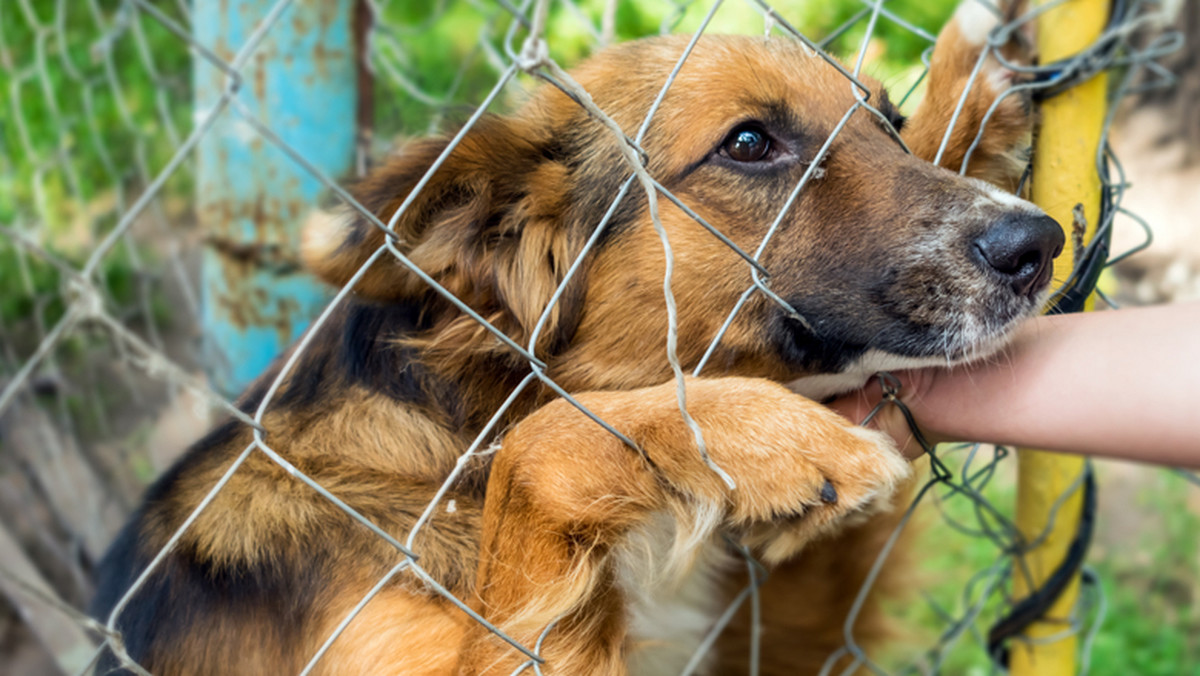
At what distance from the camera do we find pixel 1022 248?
169 cm

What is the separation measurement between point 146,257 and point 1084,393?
495 centimetres

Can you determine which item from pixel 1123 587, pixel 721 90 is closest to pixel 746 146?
pixel 721 90

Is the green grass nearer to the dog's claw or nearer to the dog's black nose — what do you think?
the dog's black nose

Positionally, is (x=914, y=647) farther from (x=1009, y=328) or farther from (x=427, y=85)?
(x=427, y=85)

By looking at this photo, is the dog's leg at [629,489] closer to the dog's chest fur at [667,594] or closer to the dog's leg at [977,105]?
the dog's chest fur at [667,594]

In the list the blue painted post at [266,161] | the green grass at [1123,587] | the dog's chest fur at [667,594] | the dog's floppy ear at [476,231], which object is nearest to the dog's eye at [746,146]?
the dog's floppy ear at [476,231]

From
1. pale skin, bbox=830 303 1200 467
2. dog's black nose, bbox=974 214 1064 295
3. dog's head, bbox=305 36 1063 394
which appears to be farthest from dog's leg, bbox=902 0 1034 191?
pale skin, bbox=830 303 1200 467

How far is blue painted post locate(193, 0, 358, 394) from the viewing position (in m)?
2.75

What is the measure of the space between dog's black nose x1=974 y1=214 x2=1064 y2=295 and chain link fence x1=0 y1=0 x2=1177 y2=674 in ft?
0.89

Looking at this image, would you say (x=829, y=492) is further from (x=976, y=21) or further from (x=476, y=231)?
(x=976, y=21)

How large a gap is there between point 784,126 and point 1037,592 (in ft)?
4.92

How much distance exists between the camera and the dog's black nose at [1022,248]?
168cm

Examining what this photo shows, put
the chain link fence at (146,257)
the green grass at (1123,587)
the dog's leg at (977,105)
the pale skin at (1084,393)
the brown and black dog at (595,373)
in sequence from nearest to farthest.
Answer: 1. the pale skin at (1084,393)
2. the brown and black dog at (595,373)
3. the dog's leg at (977,105)
4. the chain link fence at (146,257)
5. the green grass at (1123,587)

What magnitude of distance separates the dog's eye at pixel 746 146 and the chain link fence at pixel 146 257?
27 cm
